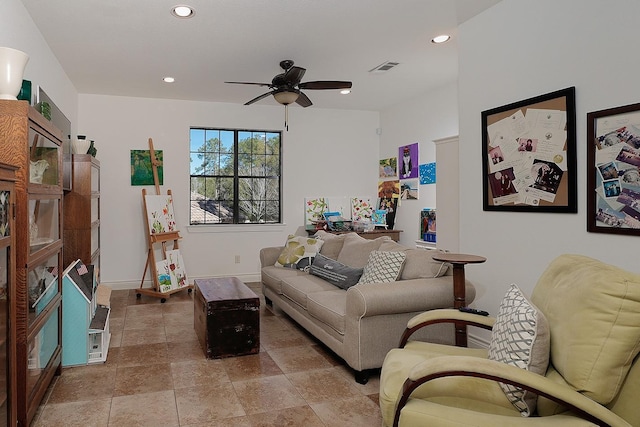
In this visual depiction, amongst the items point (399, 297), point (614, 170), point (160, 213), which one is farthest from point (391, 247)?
point (160, 213)

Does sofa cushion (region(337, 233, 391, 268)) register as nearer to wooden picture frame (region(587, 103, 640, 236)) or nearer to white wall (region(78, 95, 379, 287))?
wooden picture frame (region(587, 103, 640, 236))

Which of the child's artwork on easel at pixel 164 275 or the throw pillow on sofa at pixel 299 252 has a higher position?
the throw pillow on sofa at pixel 299 252

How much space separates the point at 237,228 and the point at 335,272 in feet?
9.13

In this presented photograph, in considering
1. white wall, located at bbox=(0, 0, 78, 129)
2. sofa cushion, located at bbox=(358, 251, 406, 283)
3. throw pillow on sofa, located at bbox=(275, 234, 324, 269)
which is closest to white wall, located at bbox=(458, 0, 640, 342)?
sofa cushion, located at bbox=(358, 251, 406, 283)

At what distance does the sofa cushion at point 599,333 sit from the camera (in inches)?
59.8

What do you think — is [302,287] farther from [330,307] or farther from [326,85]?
[326,85]

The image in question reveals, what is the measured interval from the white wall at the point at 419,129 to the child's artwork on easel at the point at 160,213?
127 inches

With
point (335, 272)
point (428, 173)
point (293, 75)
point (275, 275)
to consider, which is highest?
point (293, 75)

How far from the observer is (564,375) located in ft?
5.42

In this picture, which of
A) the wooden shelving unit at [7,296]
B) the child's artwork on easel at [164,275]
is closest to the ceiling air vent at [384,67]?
the child's artwork on easel at [164,275]

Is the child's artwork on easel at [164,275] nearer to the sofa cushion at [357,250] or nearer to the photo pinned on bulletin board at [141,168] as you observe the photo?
the photo pinned on bulletin board at [141,168]

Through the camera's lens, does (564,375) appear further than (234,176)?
No

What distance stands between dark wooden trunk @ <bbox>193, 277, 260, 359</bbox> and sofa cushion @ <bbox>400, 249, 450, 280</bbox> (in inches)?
48.0

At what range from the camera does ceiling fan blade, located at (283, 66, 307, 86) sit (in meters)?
3.98
